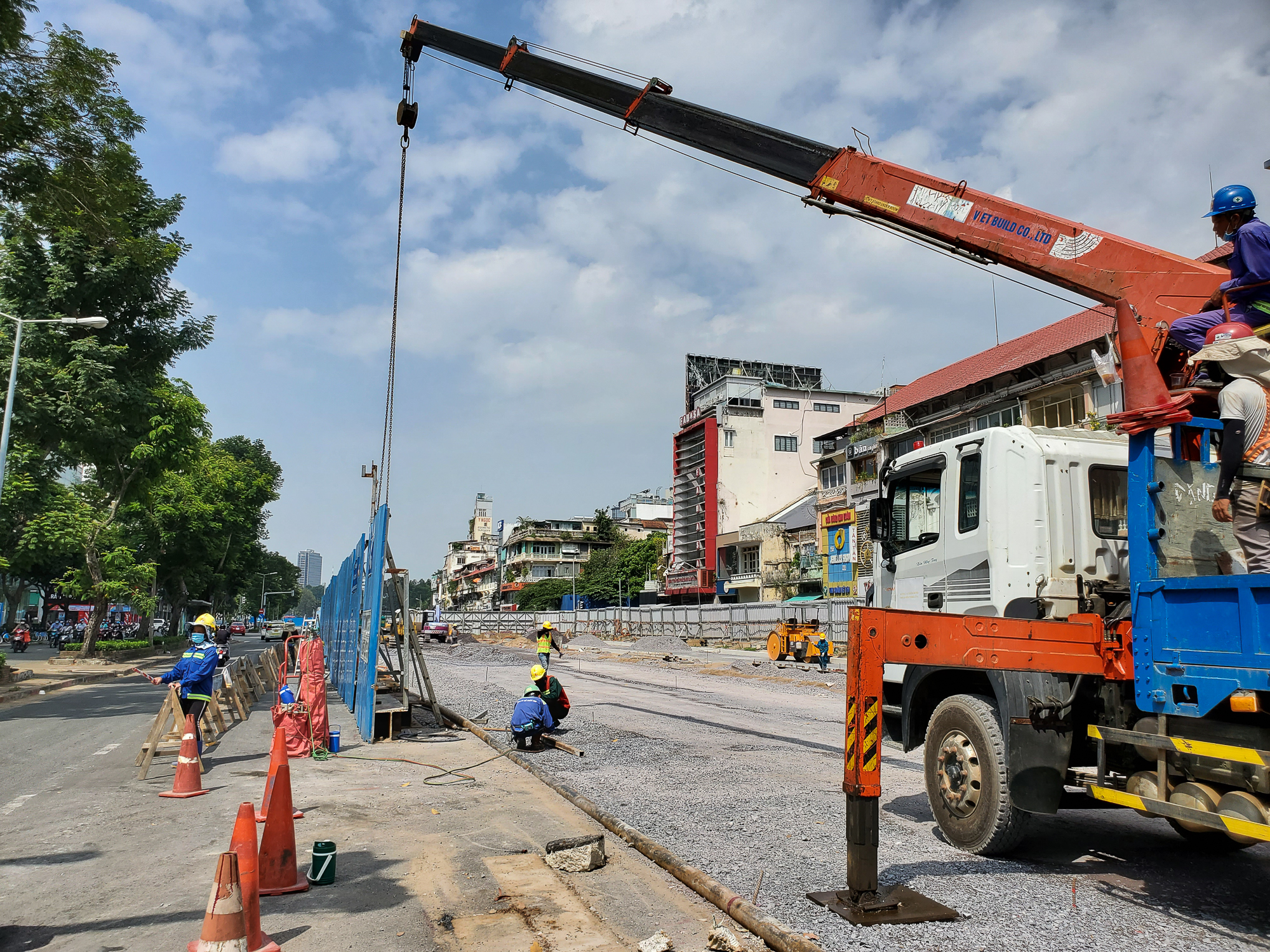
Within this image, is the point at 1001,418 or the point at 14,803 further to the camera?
the point at 1001,418

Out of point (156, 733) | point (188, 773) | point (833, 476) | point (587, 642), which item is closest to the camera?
point (188, 773)

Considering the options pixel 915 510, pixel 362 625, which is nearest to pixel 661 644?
pixel 362 625

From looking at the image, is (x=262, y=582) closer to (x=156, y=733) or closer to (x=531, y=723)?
(x=156, y=733)

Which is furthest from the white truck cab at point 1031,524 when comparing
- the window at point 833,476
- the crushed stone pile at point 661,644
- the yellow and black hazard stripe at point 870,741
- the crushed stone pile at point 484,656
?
the window at point 833,476

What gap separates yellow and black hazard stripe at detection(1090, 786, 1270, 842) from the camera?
162 inches

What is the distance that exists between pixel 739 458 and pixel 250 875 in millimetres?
76055

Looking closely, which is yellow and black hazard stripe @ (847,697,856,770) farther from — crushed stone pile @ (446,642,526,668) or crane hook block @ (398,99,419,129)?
crushed stone pile @ (446,642,526,668)

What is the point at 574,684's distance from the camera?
74.3 feet

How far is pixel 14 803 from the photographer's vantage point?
25.8 feet

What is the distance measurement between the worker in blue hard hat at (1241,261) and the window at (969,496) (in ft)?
5.71

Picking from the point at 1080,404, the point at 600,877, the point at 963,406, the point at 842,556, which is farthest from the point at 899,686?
the point at 842,556

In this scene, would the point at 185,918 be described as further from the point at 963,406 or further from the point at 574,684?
the point at 963,406

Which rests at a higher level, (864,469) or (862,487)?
(864,469)

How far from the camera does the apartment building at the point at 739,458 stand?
78062mm
